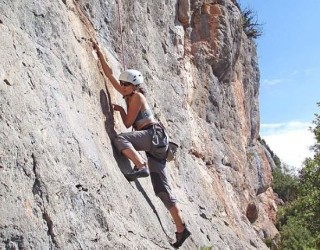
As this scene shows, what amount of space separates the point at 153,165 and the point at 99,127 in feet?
3.72

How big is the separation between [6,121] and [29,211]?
0.83m

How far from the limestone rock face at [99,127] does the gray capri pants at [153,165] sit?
0.71ft

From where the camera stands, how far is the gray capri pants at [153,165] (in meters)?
7.13

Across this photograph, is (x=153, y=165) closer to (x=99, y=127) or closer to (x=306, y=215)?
(x=99, y=127)

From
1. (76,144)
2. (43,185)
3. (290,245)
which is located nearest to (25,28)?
(76,144)

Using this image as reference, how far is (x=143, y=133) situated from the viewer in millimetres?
7211

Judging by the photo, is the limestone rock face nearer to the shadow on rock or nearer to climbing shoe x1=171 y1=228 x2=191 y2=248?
the shadow on rock

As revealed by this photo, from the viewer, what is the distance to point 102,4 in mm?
8844

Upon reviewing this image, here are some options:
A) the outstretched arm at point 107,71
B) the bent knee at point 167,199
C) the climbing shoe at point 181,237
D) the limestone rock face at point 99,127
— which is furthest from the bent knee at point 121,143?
the climbing shoe at point 181,237

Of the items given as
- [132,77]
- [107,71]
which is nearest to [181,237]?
[132,77]

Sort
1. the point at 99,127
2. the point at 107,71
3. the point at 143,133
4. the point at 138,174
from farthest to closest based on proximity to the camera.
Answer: the point at 107,71, the point at 143,133, the point at 138,174, the point at 99,127

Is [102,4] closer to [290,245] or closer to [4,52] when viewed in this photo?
[4,52]

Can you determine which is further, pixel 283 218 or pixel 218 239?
pixel 283 218

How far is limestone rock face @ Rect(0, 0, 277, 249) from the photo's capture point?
15.9 feet
